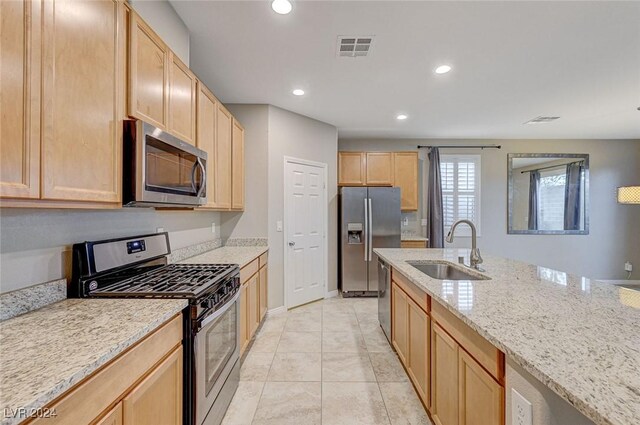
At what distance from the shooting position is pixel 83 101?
3.58ft

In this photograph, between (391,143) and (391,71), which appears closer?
(391,71)

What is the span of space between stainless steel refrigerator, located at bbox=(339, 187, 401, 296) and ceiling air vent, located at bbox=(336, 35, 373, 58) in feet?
7.17

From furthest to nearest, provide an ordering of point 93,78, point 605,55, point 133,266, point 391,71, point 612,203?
1. point 612,203
2. point 391,71
3. point 605,55
4. point 133,266
5. point 93,78

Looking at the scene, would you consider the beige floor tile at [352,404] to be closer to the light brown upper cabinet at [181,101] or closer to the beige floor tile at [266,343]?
the beige floor tile at [266,343]

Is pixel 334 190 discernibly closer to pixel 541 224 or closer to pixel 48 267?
pixel 48 267

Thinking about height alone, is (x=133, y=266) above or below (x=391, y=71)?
A: below

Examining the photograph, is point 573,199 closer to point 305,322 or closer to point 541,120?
point 541,120

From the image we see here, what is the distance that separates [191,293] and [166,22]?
5.85 ft

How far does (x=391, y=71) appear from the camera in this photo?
2.71 m

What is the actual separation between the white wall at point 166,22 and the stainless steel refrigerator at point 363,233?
9.30 ft

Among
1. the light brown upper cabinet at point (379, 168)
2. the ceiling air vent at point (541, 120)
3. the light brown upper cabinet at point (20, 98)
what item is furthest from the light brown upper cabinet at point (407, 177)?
the light brown upper cabinet at point (20, 98)

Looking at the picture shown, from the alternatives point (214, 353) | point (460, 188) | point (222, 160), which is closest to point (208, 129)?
point (222, 160)

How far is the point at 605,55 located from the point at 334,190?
3.24 m

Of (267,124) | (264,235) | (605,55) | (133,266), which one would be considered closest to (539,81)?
(605,55)
